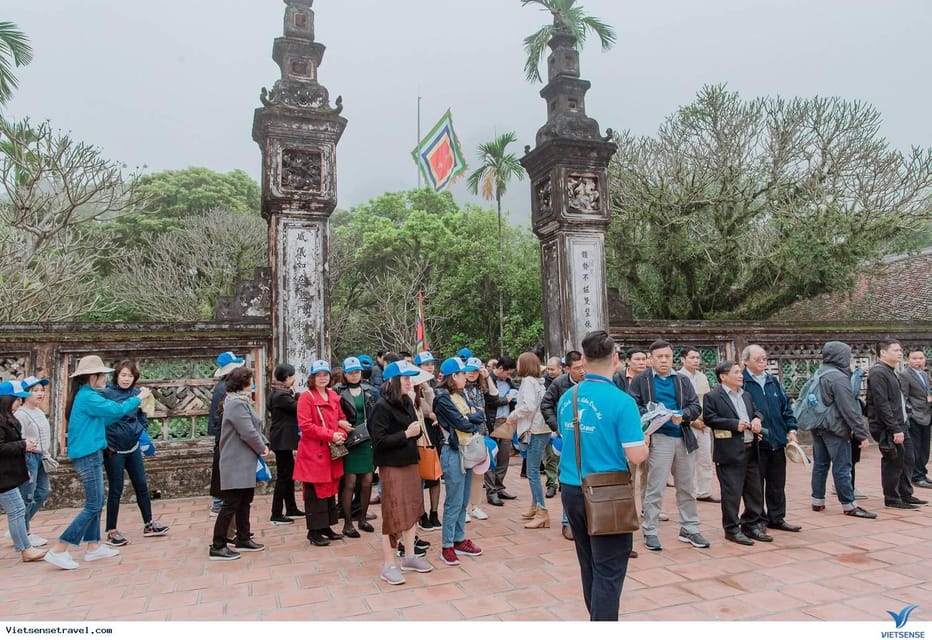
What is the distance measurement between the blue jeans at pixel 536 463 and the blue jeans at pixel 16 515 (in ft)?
13.6

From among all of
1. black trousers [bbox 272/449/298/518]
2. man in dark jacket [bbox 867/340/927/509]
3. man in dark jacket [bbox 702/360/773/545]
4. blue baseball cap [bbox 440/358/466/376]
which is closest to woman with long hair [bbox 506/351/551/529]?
blue baseball cap [bbox 440/358/466/376]

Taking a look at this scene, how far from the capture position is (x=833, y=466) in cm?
591

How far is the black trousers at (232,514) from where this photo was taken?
4887 mm

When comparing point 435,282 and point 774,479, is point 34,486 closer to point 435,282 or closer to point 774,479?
point 774,479

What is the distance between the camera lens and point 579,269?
8.74 meters

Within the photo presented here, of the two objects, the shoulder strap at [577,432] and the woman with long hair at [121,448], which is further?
the woman with long hair at [121,448]

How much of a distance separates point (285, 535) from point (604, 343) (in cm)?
395

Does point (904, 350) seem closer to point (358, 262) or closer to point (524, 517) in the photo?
point (524, 517)

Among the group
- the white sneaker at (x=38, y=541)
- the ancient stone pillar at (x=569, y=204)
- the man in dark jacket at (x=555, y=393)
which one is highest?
the ancient stone pillar at (x=569, y=204)

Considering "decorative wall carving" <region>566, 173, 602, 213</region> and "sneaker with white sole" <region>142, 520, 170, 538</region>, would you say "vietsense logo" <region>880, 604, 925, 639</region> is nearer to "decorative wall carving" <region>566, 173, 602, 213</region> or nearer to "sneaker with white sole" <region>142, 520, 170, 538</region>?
"sneaker with white sole" <region>142, 520, 170, 538</region>

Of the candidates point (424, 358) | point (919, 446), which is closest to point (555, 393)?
point (424, 358)

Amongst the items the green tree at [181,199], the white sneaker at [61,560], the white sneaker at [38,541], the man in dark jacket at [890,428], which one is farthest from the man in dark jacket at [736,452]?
the green tree at [181,199]

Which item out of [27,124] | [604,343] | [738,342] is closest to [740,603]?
[604,343]
